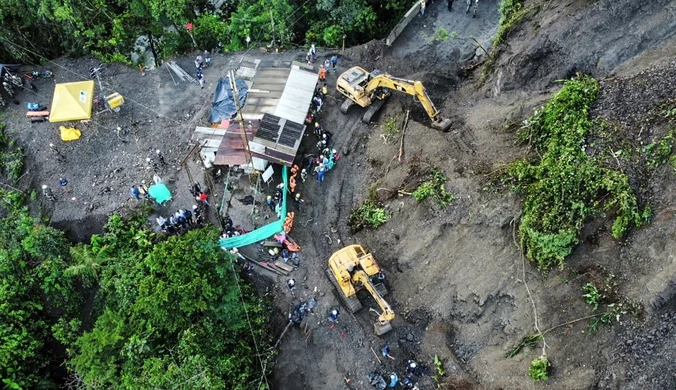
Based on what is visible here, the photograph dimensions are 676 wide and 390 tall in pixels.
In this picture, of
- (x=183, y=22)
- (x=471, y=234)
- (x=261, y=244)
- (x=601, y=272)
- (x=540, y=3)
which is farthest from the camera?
(x=183, y=22)

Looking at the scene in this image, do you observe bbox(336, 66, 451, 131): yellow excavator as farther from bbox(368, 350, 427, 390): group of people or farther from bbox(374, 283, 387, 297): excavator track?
bbox(368, 350, 427, 390): group of people

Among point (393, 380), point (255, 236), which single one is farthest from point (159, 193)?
point (393, 380)

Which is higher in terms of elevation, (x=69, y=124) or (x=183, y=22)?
(x=183, y=22)

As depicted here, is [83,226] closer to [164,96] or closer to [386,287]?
[164,96]

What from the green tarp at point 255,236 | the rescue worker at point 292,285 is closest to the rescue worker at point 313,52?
the green tarp at point 255,236

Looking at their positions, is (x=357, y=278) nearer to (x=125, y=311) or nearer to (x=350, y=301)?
(x=350, y=301)

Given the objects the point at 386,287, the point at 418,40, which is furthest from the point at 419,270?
the point at 418,40
